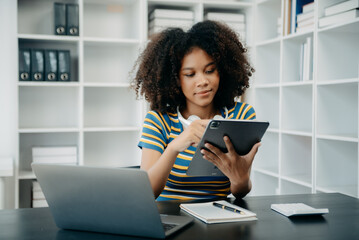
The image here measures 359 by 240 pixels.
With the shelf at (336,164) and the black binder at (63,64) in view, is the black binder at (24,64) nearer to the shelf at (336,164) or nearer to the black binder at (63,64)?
the black binder at (63,64)

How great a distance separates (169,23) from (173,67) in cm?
147

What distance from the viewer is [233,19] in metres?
3.26

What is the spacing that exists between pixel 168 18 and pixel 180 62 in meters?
1.47

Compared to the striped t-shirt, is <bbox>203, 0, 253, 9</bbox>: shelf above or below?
above

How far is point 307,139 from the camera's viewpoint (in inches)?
116

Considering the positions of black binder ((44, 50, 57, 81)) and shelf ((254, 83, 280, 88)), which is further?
shelf ((254, 83, 280, 88))

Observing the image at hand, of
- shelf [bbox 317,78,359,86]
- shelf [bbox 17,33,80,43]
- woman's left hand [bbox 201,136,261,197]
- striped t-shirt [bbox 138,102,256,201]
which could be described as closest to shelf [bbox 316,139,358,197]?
shelf [bbox 317,78,359,86]

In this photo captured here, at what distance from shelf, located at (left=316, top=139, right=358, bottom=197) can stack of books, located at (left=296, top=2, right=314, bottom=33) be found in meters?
0.77

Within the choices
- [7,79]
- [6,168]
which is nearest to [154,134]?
[6,168]

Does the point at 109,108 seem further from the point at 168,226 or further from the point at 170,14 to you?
the point at 168,226

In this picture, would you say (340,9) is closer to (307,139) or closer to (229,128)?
(307,139)

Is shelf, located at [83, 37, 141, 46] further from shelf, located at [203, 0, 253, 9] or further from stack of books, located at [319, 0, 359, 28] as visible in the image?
stack of books, located at [319, 0, 359, 28]

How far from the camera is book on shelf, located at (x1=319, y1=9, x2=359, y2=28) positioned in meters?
2.23

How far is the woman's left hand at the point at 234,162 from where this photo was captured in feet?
4.27
